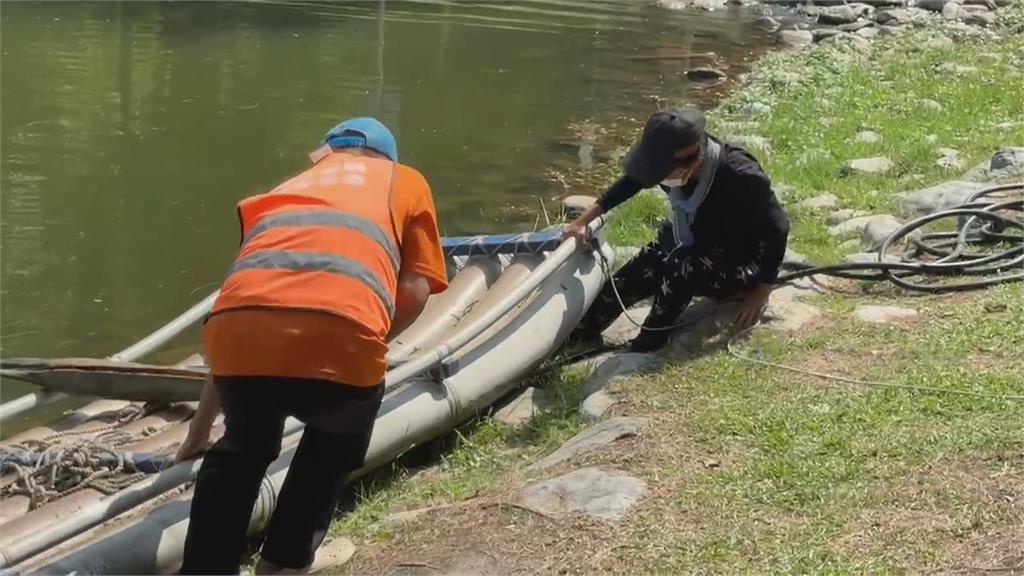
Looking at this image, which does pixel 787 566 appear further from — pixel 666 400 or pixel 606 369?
pixel 606 369

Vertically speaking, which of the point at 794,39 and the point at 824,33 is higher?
the point at 824,33

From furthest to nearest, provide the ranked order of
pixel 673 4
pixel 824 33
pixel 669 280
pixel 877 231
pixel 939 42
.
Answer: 1. pixel 673 4
2. pixel 824 33
3. pixel 939 42
4. pixel 877 231
5. pixel 669 280

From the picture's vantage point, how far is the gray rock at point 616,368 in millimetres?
5613

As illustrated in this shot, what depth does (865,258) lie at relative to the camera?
685 centimetres

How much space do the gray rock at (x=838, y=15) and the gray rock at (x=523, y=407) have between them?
15861 mm

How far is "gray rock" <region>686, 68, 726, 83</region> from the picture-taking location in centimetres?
1667

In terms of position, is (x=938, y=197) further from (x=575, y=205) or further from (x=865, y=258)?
(x=575, y=205)

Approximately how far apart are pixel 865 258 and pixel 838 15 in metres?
15.0

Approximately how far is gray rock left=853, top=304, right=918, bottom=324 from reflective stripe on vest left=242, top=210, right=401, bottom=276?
2.92m

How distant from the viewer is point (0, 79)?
1420 cm

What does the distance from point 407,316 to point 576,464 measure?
3.35 feet

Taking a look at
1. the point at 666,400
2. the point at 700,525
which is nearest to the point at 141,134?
the point at 666,400

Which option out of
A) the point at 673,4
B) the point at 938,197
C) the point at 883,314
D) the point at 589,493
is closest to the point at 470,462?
the point at 589,493

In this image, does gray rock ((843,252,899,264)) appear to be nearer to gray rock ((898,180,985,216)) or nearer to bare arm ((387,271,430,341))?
gray rock ((898,180,985,216))
